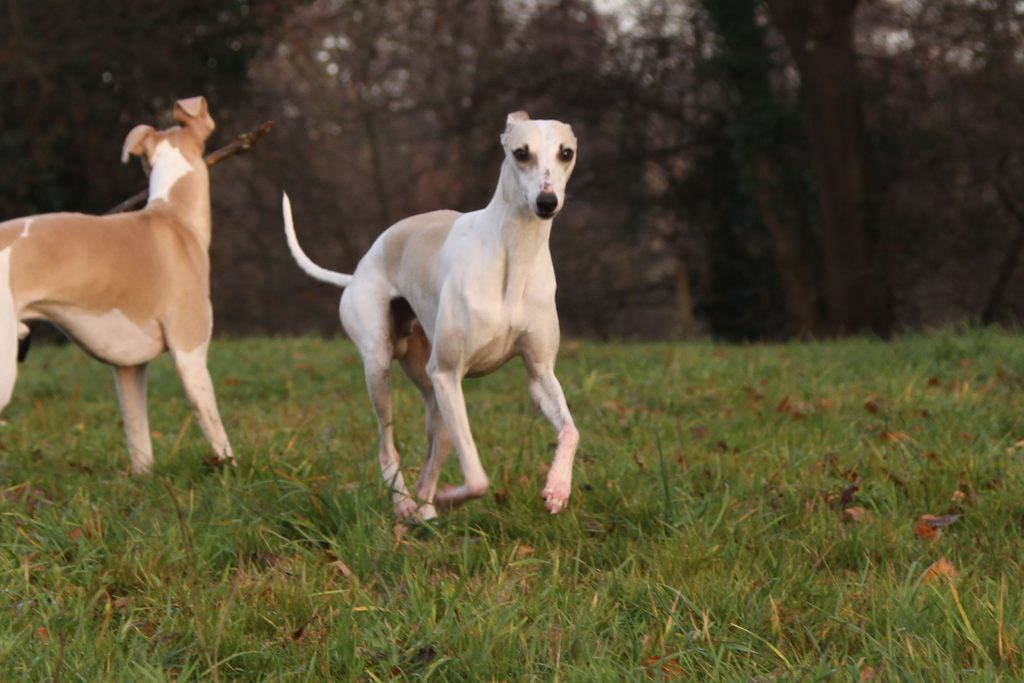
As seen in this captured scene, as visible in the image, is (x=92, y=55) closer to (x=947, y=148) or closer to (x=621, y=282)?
(x=621, y=282)

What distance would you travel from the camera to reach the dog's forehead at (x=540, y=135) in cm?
371

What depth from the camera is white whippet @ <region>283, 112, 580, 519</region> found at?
3.76 metres

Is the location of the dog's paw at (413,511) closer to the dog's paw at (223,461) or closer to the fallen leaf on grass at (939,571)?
the dog's paw at (223,461)

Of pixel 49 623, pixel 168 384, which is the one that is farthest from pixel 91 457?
pixel 168 384

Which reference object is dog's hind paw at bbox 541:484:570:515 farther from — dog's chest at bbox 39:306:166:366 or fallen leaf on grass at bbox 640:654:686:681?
dog's chest at bbox 39:306:166:366

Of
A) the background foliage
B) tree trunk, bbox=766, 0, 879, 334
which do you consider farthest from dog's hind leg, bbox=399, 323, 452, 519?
tree trunk, bbox=766, 0, 879, 334

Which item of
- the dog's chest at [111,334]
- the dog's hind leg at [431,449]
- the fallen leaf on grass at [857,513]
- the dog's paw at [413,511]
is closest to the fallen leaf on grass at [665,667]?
the dog's paw at [413,511]

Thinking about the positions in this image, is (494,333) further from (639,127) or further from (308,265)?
(639,127)

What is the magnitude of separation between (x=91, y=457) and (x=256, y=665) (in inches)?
113

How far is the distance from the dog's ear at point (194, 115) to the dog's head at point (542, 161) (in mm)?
2613

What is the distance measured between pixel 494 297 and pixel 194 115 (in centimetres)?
260

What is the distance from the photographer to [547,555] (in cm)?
411

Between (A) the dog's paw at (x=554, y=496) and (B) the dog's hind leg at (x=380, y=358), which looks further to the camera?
(B) the dog's hind leg at (x=380, y=358)

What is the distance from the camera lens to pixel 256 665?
3.24 m
